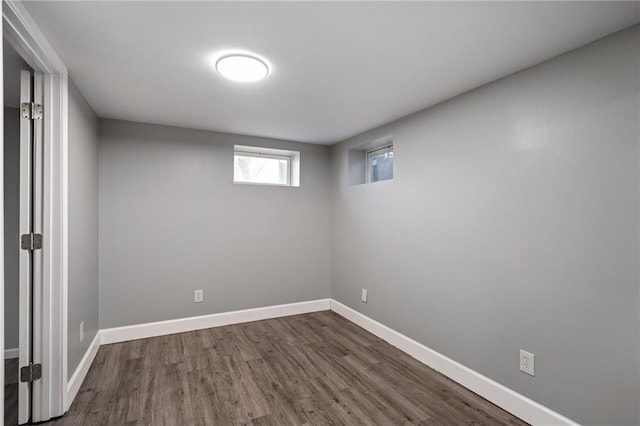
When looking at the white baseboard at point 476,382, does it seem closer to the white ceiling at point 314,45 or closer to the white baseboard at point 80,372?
the white ceiling at point 314,45

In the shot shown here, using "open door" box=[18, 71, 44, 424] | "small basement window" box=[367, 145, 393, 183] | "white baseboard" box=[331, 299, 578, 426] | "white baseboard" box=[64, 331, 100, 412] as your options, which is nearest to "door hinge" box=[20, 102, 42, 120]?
"open door" box=[18, 71, 44, 424]

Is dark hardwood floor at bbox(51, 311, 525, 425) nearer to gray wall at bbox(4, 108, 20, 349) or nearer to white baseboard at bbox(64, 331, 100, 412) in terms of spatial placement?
white baseboard at bbox(64, 331, 100, 412)

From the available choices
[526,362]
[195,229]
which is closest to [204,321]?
[195,229]

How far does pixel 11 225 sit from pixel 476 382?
158 inches

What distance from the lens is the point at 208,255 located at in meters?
3.47

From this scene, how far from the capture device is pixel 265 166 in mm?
3953

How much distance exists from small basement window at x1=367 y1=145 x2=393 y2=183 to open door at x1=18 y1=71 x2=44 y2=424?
2915 mm

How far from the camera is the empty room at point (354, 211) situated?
158cm

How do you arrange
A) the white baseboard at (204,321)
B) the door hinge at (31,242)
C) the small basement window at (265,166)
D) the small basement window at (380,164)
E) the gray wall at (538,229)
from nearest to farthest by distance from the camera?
the gray wall at (538,229)
the door hinge at (31,242)
the white baseboard at (204,321)
the small basement window at (380,164)
the small basement window at (265,166)

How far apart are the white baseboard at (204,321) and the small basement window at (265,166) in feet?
5.08

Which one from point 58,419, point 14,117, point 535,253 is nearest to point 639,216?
point 535,253

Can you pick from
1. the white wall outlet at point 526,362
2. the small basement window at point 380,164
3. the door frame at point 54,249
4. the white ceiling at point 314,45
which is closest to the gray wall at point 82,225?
the door frame at point 54,249

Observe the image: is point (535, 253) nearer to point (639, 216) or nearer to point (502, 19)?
point (639, 216)

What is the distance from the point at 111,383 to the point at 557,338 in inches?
120
